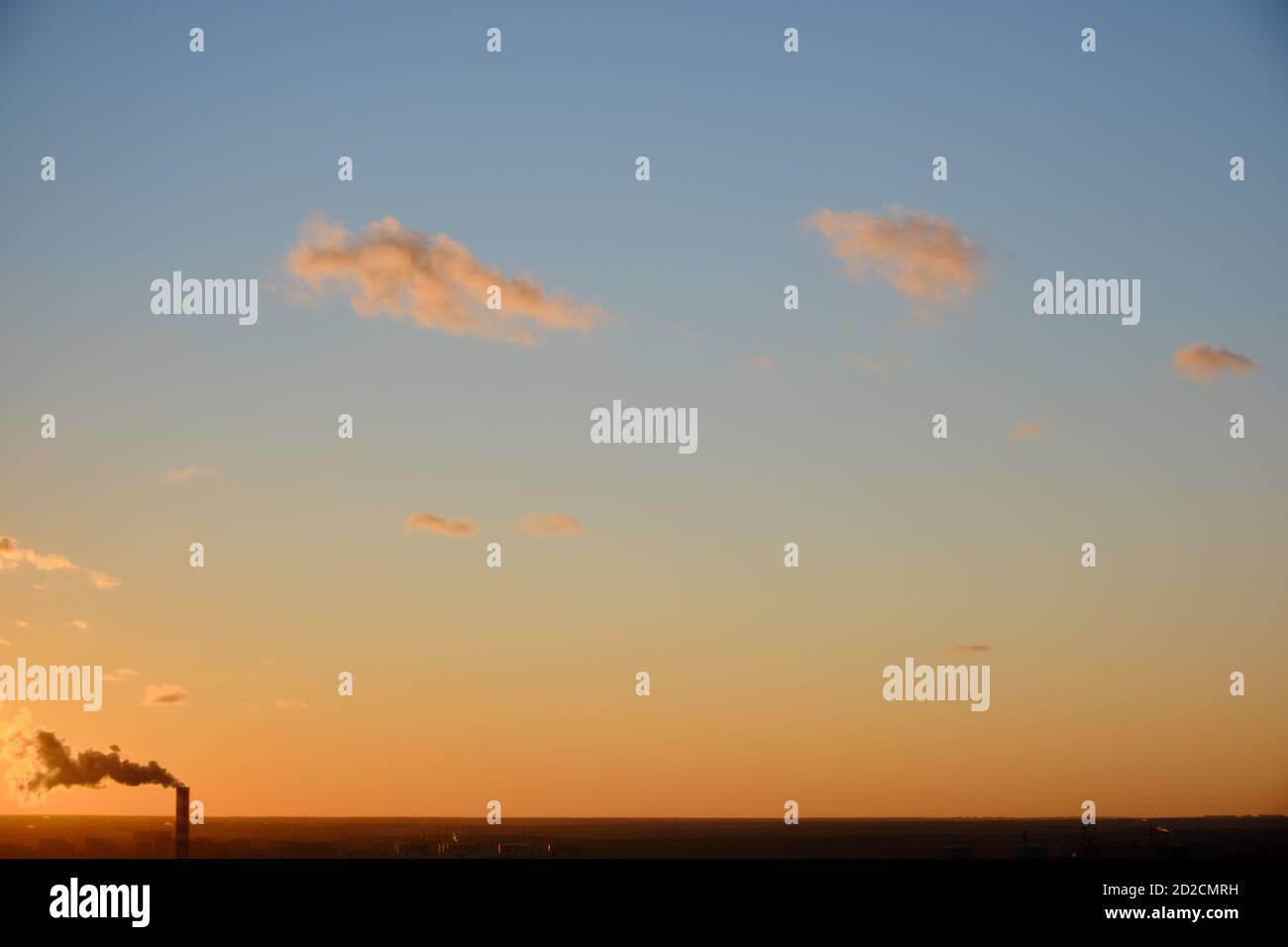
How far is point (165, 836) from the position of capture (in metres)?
185
